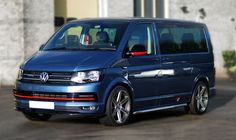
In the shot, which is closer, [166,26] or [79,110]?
[79,110]

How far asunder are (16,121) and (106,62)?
2.05 m

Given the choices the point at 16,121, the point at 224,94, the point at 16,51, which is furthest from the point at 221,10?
the point at 16,121

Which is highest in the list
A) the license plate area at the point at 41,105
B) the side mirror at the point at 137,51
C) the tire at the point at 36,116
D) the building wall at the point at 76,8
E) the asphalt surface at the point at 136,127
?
the building wall at the point at 76,8

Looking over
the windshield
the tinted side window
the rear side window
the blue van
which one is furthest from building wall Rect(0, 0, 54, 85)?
the tinted side window

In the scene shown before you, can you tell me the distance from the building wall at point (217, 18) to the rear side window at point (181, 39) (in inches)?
433

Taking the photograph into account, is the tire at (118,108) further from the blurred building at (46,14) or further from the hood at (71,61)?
the blurred building at (46,14)

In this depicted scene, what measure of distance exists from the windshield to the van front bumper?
970 mm

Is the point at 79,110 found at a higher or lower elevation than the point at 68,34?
lower

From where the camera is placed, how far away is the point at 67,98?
10.7 metres

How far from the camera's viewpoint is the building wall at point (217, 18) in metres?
25.2

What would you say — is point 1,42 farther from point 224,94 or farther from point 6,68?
point 224,94

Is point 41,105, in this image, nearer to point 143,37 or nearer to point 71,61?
point 71,61

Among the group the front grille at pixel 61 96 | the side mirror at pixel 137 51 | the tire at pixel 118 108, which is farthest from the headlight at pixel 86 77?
the side mirror at pixel 137 51

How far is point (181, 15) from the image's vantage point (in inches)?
974
